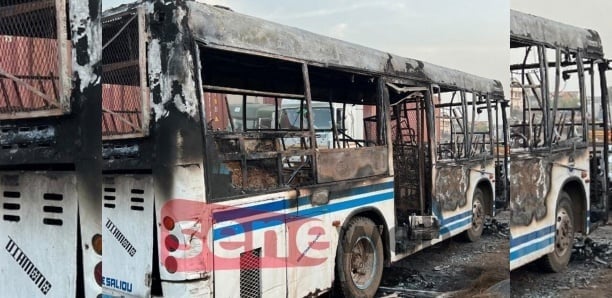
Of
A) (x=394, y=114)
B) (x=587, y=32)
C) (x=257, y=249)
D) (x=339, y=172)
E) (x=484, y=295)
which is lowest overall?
(x=484, y=295)

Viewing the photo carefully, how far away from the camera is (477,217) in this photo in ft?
9.87

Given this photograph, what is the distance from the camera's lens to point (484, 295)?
2.67 m

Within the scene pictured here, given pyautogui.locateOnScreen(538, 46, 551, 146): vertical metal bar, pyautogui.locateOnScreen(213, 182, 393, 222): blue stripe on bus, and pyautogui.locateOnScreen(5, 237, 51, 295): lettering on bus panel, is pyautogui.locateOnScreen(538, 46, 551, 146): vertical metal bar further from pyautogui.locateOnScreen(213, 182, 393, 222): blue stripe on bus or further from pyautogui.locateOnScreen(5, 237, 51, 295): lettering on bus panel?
pyautogui.locateOnScreen(5, 237, 51, 295): lettering on bus panel

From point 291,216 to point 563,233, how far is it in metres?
1.37

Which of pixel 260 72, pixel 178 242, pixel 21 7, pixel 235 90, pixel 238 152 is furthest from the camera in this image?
pixel 260 72

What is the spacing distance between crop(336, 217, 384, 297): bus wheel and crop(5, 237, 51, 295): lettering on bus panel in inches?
86.6

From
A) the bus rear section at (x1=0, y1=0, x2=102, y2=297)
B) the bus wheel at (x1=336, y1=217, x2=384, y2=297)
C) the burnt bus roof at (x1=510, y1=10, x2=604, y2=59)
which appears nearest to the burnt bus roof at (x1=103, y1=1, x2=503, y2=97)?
the burnt bus roof at (x1=510, y1=10, x2=604, y2=59)

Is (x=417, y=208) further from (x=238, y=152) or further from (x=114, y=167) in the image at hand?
(x=114, y=167)

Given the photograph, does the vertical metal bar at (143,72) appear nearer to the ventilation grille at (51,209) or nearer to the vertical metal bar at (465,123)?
the ventilation grille at (51,209)

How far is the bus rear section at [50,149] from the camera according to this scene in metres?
1.33

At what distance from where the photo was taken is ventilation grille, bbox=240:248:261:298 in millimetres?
2482

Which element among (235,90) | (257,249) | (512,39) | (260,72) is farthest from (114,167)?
(512,39)

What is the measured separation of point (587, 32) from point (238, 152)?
166cm

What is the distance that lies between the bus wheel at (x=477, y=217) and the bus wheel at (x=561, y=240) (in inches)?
16.9
